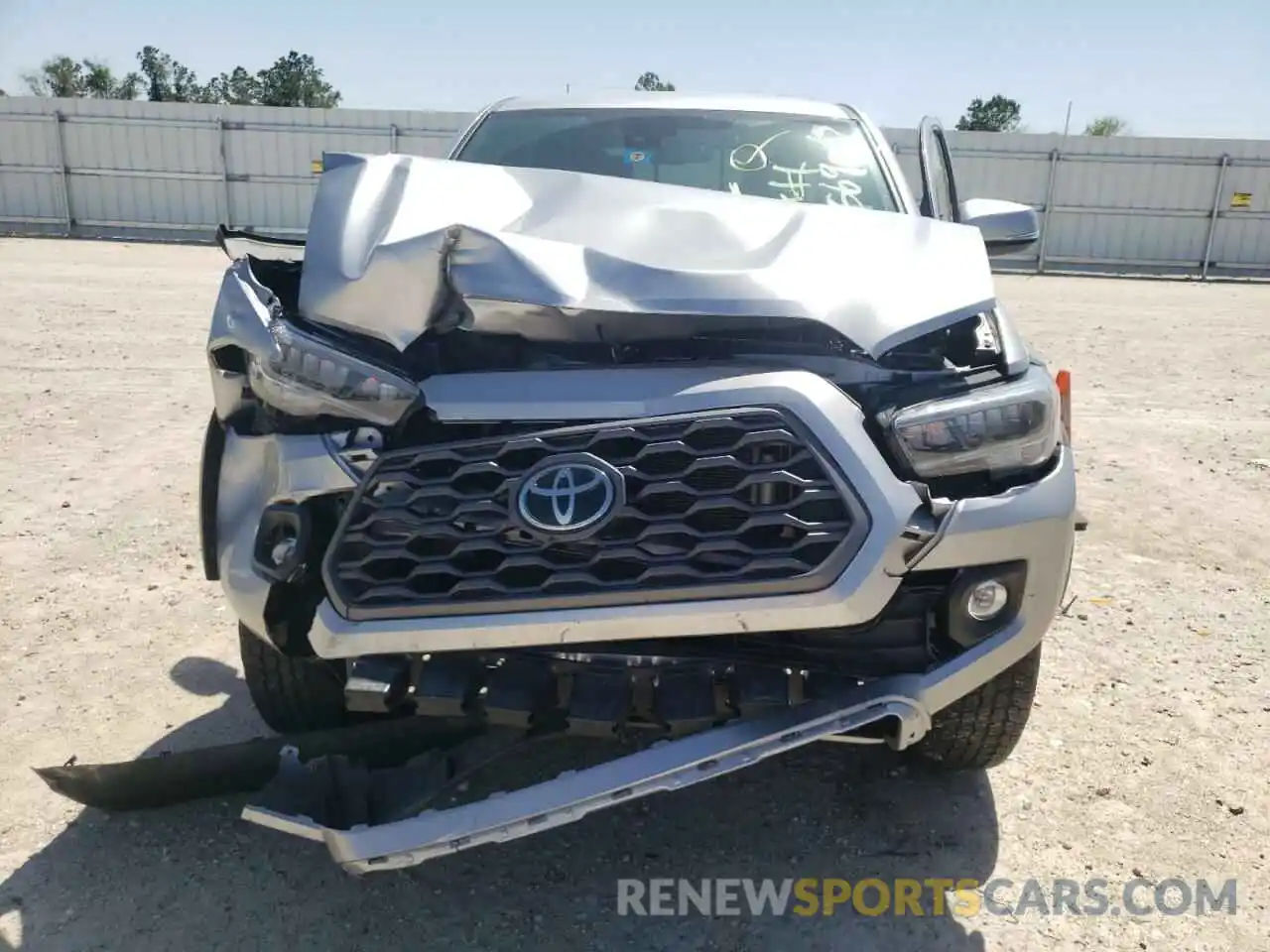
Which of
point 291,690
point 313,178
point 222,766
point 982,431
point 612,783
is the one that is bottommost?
point 222,766

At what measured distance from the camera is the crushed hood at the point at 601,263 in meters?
2.09

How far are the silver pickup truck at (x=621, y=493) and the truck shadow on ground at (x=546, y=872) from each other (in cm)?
31

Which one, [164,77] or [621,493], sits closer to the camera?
[621,493]

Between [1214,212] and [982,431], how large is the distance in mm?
19230

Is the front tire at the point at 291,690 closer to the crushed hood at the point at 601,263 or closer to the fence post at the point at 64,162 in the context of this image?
the crushed hood at the point at 601,263

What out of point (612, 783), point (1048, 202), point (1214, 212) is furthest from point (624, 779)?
point (1214, 212)

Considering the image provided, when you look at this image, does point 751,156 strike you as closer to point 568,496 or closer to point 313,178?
point 568,496

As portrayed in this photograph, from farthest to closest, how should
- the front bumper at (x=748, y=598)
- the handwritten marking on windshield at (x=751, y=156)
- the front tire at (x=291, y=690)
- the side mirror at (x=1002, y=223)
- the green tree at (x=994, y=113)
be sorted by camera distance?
the green tree at (x=994, y=113)
the handwritten marking on windshield at (x=751, y=156)
the side mirror at (x=1002, y=223)
the front tire at (x=291, y=690)
the front bumper at (x=748, y=598)

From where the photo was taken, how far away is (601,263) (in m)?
2.18

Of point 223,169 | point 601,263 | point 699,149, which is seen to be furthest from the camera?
point 223,169

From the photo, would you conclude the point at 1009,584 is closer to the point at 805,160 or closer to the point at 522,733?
the point at 522,733

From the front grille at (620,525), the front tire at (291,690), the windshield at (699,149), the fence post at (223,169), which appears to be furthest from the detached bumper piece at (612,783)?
the fence post at (223,169)

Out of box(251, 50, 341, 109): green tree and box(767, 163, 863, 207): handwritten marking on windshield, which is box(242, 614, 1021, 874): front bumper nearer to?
box(767, 163, 863, 207): handwritten marking on windshield

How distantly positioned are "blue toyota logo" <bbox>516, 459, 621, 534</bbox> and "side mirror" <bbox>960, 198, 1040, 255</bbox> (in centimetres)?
198
